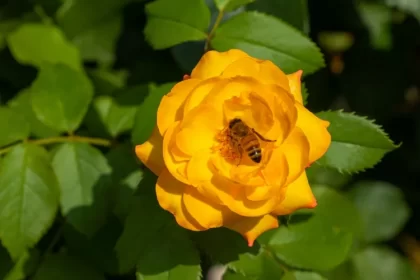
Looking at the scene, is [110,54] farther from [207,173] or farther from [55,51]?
[207,173]

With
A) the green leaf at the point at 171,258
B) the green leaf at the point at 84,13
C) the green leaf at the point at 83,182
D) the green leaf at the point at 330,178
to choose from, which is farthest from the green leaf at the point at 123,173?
the green leaf at the point at 330,178

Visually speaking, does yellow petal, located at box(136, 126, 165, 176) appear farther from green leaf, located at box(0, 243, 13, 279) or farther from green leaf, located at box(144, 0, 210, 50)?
green leaf, located at box(0, 243, 13, 279)

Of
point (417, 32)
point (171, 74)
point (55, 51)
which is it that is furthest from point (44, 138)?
point (417, 32)

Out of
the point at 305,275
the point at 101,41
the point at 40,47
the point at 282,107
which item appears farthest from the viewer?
the point at 101,41

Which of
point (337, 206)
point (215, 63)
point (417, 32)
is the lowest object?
point (337, 206)

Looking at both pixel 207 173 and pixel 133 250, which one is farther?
pixel 133 250

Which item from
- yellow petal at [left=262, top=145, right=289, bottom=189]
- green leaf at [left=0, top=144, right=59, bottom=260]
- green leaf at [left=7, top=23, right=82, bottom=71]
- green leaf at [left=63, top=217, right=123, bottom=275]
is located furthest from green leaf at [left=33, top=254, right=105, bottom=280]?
yellow petal at [left=262, top=145, right=289, bottom=189]

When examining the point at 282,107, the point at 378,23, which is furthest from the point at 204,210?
the point at 378,23

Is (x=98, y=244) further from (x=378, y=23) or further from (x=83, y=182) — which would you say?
(x=378, y=23)
